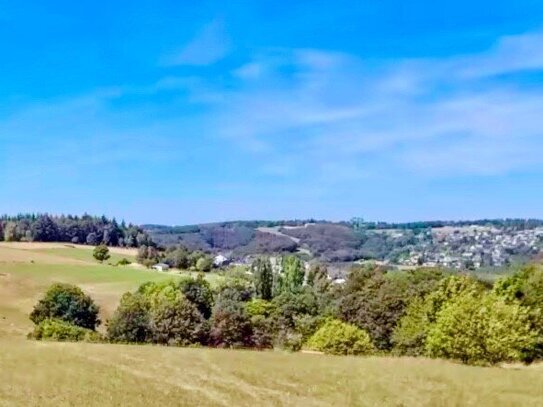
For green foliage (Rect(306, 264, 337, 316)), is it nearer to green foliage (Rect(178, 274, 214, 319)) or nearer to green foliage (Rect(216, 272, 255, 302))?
green foliage (Rect(216, 272, 255, 302))

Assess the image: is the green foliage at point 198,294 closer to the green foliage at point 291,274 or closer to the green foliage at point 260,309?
the green foliage at point 260,309

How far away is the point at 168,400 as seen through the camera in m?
34.7

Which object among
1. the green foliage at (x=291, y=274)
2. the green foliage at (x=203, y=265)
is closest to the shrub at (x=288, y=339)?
the green foliage at (x=291, y=274)

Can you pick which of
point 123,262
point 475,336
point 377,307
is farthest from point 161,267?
point 475,336

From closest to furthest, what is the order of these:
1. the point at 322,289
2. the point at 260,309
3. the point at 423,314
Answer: the point at 423,314, the point at 260,309, the point at 322,289

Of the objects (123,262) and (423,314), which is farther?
(123,262)

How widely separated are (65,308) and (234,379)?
199 ft

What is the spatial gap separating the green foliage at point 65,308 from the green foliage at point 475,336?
55.1 meters

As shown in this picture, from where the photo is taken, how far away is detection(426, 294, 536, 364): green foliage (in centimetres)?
5369

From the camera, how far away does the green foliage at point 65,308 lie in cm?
9306

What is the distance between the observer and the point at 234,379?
131ft

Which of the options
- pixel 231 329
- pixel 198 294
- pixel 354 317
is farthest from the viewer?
pixel 198 294

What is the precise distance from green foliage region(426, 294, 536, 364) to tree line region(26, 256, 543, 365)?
8 cm

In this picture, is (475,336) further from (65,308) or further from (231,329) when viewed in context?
(65,308)
